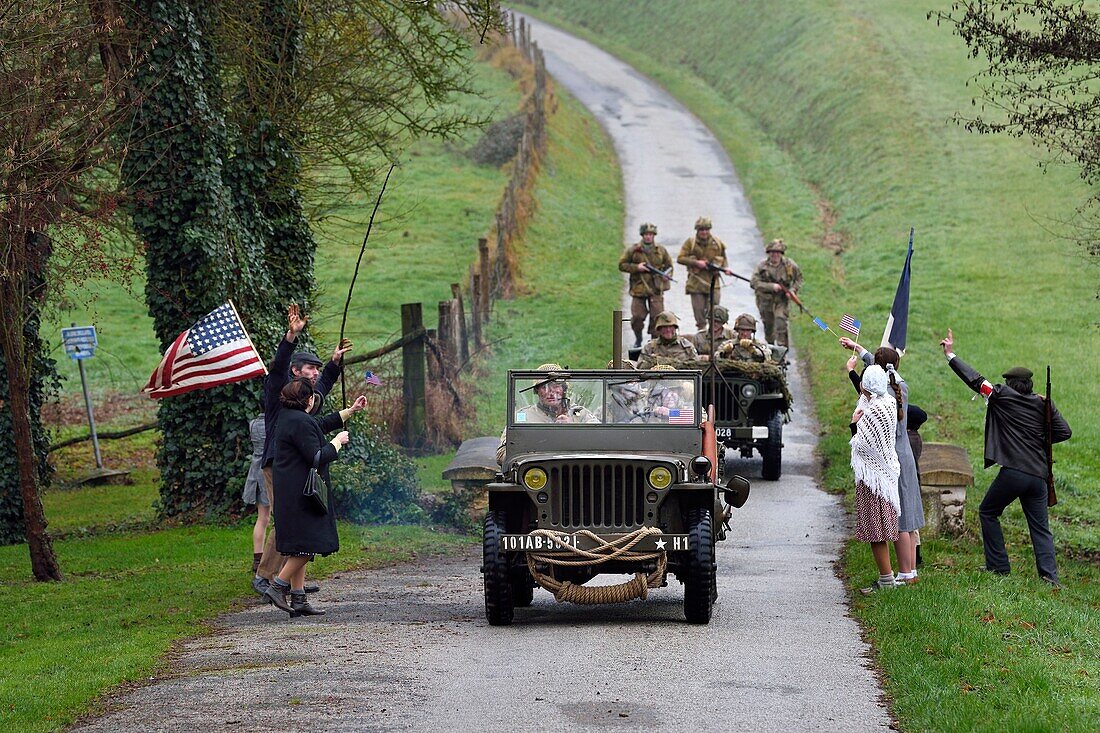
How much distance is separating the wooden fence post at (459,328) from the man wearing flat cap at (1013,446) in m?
10.7

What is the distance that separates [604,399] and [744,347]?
6.68 metres

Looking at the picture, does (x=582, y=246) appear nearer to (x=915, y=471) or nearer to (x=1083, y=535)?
(x=1083, y=535)

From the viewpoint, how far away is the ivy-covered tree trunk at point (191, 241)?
A: 17.3 meters

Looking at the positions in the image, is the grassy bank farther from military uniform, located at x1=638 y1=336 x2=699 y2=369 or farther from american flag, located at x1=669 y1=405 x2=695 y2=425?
military uniform, located at x1=638 y1=336 x2=699 y2=369

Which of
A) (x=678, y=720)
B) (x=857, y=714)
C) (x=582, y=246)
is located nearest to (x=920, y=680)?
(x=857, y=714)

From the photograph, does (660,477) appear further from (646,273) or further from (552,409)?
(646,273)

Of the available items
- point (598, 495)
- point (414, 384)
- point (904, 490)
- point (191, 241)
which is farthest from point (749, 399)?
point (598, 495)

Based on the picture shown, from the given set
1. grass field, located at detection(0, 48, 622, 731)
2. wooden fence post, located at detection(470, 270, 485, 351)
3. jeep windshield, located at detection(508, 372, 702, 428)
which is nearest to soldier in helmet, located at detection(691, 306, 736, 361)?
grass field, located at detection(0, 48, 622, 731)

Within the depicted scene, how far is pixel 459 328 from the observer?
917 inches

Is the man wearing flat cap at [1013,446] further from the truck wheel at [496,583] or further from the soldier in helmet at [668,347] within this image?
the soldier in helmet at [668,347]

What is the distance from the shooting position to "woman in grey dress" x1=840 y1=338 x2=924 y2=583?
12.4 metres

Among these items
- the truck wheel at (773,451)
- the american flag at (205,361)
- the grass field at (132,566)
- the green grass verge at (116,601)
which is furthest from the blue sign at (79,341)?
the truck wheel at (773,451)

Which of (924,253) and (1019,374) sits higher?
(924,253)

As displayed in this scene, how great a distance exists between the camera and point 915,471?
502 inches
